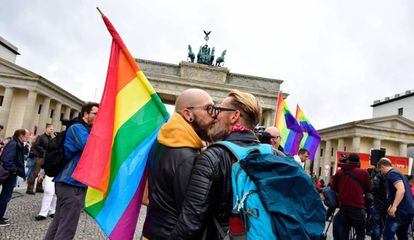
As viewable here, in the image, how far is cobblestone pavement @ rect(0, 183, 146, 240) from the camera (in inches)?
198

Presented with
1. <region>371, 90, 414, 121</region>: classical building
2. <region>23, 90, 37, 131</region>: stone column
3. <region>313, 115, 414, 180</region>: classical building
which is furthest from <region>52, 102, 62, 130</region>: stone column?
<region>371, 90, 414, 121</region>: classical building

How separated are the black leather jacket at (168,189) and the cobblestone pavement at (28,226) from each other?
354cm

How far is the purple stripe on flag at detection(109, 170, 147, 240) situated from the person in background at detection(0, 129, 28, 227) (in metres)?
4.09

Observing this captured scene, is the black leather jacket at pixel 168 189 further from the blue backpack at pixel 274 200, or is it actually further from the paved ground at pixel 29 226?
the paved ground at pixel 29 226

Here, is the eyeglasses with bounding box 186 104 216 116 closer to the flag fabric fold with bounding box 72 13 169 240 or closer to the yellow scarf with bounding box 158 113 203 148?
the yellow scarf with bounding box 158 113 203 148

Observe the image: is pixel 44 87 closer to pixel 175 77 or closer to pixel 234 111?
pixel 175 77

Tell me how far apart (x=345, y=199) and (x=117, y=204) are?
4.02 metres

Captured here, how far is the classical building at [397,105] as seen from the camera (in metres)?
52.9

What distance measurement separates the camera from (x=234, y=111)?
195 centimetres

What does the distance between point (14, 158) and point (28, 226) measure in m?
1.26

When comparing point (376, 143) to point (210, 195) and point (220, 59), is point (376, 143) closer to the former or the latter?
point (220, 59)

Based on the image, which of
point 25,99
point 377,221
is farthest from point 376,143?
point 25,99

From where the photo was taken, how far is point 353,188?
515cm

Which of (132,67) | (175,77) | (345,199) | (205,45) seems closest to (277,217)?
(132,67)
